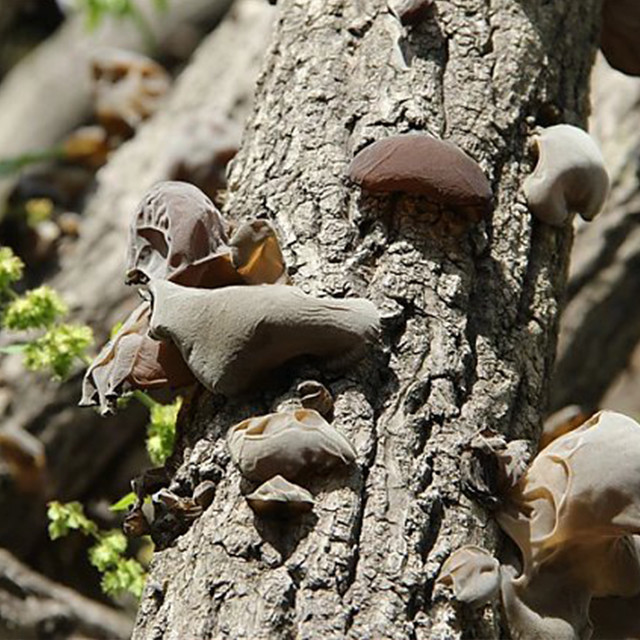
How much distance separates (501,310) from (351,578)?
522mm

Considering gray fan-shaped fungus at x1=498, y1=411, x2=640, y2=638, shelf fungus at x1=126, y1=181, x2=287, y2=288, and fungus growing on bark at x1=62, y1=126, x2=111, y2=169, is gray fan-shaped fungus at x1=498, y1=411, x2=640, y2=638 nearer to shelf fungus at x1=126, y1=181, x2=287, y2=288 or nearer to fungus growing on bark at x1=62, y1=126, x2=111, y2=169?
shelf fungus at x1=126, y1=181, x2=287, y2=288

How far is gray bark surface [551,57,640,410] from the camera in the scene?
343 cm

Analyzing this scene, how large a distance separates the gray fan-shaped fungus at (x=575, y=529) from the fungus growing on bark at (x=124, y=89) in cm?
301

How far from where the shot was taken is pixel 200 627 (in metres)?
1.34

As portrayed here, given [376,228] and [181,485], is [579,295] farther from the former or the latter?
[181,485]

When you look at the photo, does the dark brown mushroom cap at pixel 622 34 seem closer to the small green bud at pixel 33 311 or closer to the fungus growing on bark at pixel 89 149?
the small green bud at pixel 33 311

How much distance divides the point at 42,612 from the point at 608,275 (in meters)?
1.75

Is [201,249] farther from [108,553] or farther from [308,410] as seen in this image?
[108,553]

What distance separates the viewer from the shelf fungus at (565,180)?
6.00ft

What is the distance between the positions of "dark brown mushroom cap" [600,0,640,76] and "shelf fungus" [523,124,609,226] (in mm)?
489

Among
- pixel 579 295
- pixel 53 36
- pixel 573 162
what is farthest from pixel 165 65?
pixel 573 162

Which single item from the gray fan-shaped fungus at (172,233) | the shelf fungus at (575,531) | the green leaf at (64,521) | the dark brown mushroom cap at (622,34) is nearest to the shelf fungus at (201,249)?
the gray fan-shaped fungus at (172,233)

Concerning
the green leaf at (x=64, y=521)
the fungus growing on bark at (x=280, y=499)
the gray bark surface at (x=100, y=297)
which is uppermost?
the fungus growing on bark at (x=280, y=499)

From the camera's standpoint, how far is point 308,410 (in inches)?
56.3
